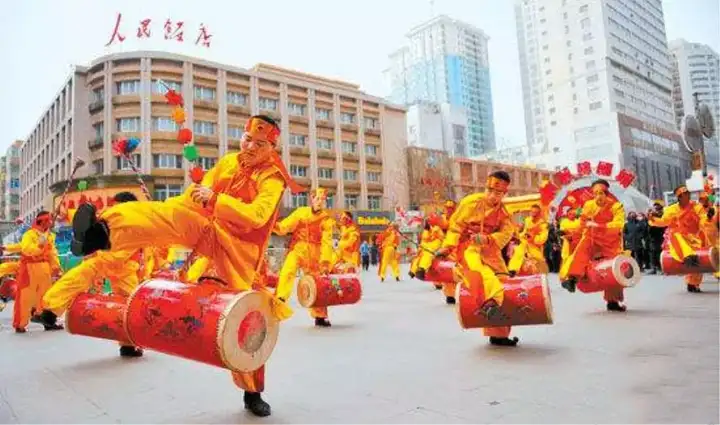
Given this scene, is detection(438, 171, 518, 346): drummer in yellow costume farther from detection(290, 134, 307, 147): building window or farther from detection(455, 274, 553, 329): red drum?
detection(290, 134, 307, 147): building window

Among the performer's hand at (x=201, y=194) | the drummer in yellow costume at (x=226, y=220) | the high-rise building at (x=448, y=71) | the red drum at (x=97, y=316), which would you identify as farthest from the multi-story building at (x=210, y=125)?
the high-rise building at (x=448, y=71)

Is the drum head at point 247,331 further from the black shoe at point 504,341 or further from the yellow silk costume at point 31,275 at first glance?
the yellow silk costume at point 31,275

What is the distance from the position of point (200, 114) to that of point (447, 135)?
3350cm

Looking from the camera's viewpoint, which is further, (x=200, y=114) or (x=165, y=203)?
(x=200, y=114)

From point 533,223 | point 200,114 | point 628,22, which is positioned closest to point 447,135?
point 628,22

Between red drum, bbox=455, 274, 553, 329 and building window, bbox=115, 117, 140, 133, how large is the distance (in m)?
27.6

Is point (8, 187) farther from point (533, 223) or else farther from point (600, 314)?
point (600, 314)

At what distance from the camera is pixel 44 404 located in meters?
3.10

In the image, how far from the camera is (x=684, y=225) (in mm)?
7711

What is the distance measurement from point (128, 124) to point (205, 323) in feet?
95.1

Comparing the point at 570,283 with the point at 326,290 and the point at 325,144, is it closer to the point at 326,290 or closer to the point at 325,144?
the point at 326,290

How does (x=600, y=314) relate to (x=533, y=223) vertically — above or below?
below

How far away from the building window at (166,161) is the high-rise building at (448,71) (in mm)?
44449

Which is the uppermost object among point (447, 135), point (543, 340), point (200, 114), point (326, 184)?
point (447, 135)
